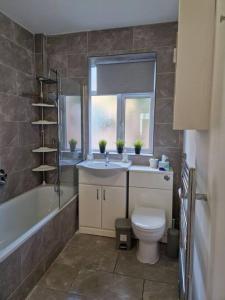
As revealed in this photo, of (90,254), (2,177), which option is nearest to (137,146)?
(90,254)

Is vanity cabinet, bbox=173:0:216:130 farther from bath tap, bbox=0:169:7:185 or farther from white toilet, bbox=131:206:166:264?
bath tap, bbox=0:169:7:185

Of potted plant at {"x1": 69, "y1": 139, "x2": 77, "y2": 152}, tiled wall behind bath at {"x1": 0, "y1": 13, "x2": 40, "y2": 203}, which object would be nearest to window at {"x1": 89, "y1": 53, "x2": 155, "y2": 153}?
potted plant at {"x1": 69, "y1": 139, "x2": 77, "y2": 152}

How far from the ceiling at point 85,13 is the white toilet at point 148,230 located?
2154 mm

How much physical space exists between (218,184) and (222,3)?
828 millimetres

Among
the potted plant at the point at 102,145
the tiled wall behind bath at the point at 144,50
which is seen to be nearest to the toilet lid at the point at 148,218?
the tiled wall behind bath at the point at 144,50

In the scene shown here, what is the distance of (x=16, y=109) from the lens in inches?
99.0

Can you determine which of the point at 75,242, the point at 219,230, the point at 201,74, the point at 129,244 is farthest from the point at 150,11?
the point at 75,242

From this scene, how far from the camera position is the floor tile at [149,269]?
1.97 metres

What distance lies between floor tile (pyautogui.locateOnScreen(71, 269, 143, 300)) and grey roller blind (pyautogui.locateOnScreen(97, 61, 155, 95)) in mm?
2125

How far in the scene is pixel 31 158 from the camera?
9.23 feet

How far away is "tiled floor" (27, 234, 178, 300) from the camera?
1759 mm

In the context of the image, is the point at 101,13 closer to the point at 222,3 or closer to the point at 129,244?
the point at 222,3

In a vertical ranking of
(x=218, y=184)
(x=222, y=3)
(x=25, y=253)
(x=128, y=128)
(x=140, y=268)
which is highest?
(x=222, y=3)

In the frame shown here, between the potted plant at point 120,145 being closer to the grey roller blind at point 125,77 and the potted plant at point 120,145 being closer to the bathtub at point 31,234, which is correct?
the grey roller blind at point 125,77
